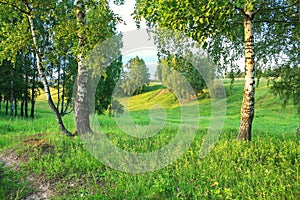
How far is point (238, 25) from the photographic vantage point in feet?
35.0

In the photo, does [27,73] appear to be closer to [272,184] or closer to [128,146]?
[128,146]

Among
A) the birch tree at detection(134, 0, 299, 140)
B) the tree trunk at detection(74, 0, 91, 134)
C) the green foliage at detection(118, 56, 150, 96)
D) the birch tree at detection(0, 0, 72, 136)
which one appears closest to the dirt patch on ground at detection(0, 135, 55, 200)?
the birch tree at detection(0, 0, 72, 136)

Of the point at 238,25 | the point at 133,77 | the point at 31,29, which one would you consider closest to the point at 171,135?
the point at 133,77

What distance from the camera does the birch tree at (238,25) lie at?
6.79 meters

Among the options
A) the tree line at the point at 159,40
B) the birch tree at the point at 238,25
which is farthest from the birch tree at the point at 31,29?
the birch tree at the point at 238,25

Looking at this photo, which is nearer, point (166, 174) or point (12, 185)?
point (166, 174)

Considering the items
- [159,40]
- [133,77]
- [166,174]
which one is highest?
[159,40]

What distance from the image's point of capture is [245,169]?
6961 mm

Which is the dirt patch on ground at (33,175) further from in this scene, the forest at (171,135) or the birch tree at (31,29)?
the birch tree at (31,29)

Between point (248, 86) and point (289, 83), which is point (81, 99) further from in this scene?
point (289, 83)

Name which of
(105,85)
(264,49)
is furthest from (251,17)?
(105,85)

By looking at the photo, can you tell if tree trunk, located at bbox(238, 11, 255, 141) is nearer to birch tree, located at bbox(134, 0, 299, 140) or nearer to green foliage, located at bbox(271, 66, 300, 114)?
birch tree, located at bbox(134, 0, 299, 140)

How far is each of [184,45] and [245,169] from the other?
724 cm

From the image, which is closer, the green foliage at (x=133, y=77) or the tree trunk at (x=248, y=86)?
the tree trunk at (x=248, y=86)
